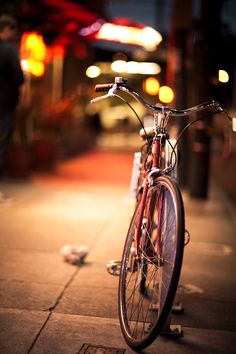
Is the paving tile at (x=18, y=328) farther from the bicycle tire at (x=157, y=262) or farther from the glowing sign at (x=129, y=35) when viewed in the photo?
the glowing sign at (x=129, y=35)

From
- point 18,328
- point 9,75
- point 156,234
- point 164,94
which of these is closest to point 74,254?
point 18,328

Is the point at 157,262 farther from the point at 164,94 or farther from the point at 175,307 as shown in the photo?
the point at 164,94

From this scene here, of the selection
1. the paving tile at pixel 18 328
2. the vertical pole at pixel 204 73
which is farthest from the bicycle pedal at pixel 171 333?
the vertical pole at pixel 204 73

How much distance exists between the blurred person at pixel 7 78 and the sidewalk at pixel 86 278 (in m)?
1.13

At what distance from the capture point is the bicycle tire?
120 inches

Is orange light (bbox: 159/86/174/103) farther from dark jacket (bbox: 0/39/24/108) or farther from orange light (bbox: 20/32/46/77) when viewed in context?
orange light (bbox: 20/32/46/77)

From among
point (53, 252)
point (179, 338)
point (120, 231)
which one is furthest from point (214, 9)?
point (179, 338)

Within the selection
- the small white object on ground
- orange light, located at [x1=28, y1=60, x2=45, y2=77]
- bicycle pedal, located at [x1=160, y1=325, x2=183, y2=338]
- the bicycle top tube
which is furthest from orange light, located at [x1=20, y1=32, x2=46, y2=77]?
bicycle pedal, located at [x1=160, y1=325, x2=183, y2=338]

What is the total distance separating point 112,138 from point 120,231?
74.0ft

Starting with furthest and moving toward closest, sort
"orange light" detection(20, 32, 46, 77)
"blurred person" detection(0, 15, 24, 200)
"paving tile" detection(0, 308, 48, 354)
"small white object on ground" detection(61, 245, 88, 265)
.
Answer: "orange light" detection(20, 32, 46, 77), "blurred person" detection(0, 15, 24, 200), "small white object on ground" detection(61, 245, 88, 265), "paving tile" detection(0, 308, 48, 354)

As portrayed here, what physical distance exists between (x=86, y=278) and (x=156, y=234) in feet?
4.58

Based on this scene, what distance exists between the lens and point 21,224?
6.75 meters

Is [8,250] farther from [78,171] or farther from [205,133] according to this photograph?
[78,171]

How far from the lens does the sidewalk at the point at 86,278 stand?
3.47 m
